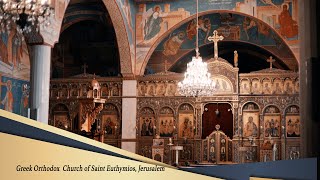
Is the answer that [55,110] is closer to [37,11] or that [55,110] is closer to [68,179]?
[37,11]

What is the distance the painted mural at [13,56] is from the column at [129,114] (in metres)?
3.53

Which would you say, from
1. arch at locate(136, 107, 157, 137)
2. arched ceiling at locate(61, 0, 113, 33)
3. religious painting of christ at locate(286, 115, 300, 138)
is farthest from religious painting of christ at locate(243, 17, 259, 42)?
arched ceiling at locate(61, 0, 113, 33)

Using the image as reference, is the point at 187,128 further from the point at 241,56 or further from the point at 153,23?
the point at 241,56

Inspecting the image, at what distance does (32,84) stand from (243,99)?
8380 millimetres

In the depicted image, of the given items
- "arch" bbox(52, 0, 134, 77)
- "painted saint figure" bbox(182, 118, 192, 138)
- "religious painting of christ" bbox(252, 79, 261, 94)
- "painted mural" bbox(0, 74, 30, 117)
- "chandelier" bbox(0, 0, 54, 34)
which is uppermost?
"arch" bbox(52, 0, 134, 77)

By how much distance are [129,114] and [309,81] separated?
1496 centimetres

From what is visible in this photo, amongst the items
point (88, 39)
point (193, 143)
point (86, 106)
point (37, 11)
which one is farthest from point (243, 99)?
point (37, 11)

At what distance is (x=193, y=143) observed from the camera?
51.7 feet

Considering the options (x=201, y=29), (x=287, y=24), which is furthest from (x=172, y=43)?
(x=287, y=24)

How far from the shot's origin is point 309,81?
3.84ft

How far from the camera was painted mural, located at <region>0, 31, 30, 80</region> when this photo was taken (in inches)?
507

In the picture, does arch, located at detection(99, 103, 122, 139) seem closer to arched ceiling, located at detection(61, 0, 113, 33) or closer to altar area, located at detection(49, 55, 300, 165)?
altar area, located at detection(49, 55, 300, 165)

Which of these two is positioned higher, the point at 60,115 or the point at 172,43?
the point at 172,43

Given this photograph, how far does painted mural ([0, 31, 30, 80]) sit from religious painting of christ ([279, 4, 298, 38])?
334 inches
